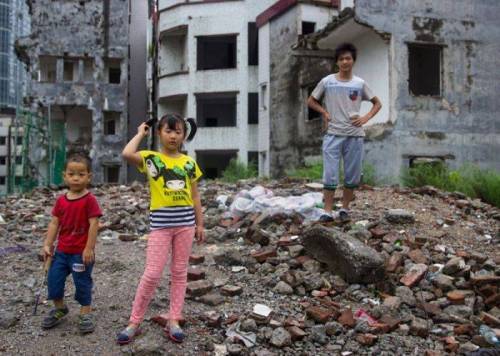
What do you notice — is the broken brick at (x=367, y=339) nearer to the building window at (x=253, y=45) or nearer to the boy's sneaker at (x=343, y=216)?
the boy's sneaker at (x=343, y=216)

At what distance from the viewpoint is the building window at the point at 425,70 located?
44.4 ft

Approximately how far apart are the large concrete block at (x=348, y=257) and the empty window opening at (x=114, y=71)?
85.0 ft

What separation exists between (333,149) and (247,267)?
1.49m

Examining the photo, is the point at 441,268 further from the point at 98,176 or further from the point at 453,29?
the point at 98,176

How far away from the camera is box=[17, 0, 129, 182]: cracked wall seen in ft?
89.2

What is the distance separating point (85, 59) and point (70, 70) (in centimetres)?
140

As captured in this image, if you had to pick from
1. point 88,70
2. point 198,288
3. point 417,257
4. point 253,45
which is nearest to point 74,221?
point 198,288

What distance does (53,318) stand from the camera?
3586 mm

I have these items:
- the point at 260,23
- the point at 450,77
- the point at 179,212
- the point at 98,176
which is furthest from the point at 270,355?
the point at 98,176

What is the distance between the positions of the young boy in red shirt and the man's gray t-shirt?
Result: 2731 mm

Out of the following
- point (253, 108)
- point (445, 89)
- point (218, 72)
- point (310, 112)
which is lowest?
point (310, 112)

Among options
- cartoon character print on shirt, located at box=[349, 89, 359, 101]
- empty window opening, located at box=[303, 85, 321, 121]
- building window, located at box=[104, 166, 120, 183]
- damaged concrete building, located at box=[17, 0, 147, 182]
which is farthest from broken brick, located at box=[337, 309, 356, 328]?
building window, located at box=[104, 166, 120, 183]

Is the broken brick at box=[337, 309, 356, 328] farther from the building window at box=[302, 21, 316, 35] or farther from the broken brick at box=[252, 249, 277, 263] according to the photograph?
the building window at box=[302, 21, 316, 35]

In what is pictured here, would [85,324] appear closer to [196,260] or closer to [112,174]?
[196,260]
